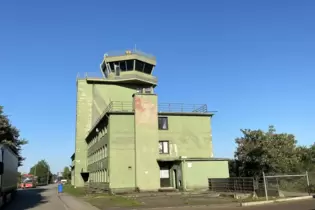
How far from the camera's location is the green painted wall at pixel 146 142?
114ft

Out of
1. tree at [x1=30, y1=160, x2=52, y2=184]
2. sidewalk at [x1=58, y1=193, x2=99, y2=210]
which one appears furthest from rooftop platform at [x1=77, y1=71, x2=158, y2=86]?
tree at [x1=30, y1=160, x2=52, y2=184]

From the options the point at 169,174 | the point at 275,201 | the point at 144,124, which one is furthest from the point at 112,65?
the point at 275,201

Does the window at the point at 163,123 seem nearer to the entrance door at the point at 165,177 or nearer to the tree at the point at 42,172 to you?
the entrance door at the point at 165,177

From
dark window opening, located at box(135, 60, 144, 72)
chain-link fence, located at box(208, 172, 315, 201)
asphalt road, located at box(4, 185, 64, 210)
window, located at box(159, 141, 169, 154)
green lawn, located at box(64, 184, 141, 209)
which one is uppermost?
dark window opening, located at box(135, 60, 144, 72)

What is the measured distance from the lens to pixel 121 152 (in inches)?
1384

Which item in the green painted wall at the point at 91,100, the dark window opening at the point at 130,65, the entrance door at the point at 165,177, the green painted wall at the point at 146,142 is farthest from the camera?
the green painted wall at the point at 91,100

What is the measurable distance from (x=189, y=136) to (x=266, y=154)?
8744 millimetres

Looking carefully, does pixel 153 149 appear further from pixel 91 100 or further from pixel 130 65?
pixel 91 100

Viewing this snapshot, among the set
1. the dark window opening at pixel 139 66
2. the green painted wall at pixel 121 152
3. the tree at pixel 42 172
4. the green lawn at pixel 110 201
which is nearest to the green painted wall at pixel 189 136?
the green painted wall at pixel 121 152

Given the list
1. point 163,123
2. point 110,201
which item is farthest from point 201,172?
point 110,201

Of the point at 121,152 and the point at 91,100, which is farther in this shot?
the point at 91,100

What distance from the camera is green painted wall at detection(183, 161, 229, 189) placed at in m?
34.0

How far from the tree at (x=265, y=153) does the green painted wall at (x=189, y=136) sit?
168 inches

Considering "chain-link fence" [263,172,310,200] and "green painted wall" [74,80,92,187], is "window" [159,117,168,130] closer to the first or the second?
"chain-link fence" [263,172,310,200]
